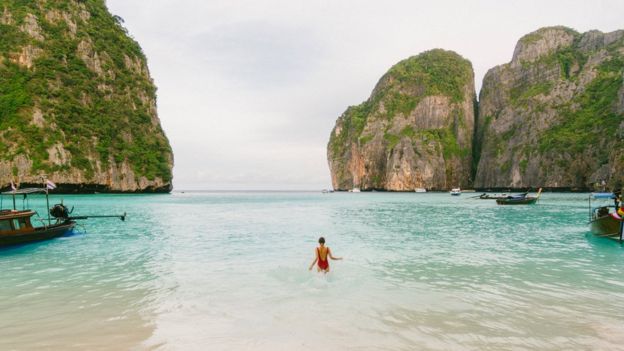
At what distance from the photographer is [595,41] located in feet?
453

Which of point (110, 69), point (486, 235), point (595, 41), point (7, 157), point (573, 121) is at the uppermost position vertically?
point (595, 41)

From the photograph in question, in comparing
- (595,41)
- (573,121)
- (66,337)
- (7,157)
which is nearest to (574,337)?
(66,337)

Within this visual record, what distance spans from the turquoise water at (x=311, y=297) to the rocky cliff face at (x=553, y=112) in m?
95.9

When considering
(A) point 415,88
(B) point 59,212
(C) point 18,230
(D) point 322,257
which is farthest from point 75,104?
(A) point 415,88

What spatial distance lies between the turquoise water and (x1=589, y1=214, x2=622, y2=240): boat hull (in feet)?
3.73

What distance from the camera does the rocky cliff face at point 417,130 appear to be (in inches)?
5837

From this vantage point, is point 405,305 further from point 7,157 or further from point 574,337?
point 7,157

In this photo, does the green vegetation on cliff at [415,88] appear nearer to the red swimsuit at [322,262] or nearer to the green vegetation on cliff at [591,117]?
the green vegetation on cliff at [591,117]

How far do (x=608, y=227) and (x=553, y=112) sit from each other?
129 meters

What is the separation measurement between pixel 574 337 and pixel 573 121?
143130 mm

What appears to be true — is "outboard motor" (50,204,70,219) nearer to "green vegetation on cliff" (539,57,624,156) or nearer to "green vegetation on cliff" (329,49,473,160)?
"green vegetation on cliff" (539,57,624,156)

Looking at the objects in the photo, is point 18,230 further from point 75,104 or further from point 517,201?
point 75,104

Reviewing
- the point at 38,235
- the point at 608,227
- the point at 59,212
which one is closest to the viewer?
the point at 38,235

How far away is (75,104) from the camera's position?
288 ft
